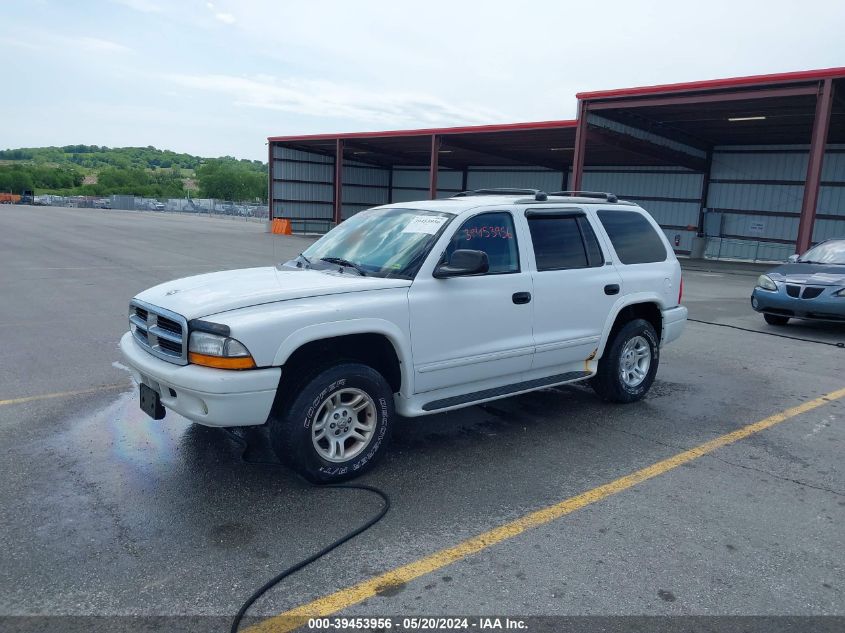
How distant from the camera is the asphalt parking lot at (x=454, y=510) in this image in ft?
10.1

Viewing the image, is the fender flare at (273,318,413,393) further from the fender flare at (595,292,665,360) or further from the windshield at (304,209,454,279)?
the fender flare at (595,292,665,360)

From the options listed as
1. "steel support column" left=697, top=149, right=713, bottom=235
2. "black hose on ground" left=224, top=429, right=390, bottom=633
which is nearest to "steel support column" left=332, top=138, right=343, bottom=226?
"steel support column" left=697, top=149, right=713, bottom=235

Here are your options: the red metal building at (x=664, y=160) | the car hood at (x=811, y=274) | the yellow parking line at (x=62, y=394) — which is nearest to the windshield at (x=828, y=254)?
the car hood at (x=811, y=274)

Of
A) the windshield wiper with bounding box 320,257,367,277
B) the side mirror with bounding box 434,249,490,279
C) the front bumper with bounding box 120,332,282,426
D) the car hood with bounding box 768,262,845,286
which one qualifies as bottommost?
the front bumper with bounding box 120,332,282,426

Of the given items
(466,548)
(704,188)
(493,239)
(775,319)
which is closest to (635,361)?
(493,239)

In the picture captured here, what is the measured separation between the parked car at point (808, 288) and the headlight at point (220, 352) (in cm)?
921

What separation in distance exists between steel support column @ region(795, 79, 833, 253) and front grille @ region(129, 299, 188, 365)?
18477 mm

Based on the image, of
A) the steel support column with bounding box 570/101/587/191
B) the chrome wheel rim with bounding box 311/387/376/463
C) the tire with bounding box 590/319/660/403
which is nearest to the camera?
the chrome wheel rim with bounding box 311/387/376/463

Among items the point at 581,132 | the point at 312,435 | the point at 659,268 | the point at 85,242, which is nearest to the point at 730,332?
the point at 659,268

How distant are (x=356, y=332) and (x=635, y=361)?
3225 mm

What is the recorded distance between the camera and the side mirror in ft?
14.5

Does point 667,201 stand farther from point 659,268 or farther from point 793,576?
point 793,576

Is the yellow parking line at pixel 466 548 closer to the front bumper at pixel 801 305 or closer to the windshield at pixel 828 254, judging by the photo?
the front bumper at pixel 801 305

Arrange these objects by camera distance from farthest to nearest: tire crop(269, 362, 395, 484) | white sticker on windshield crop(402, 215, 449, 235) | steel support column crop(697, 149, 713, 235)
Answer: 1. steel support column crop(697, 149, 713, 235)
2. white sticker on windshield crop(402, 215, 449, 235)
3. tire crop(269, 362, 395, 484)
